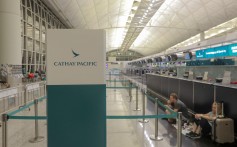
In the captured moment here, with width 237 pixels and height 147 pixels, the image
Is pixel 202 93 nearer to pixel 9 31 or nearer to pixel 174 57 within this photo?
pixel 174 57

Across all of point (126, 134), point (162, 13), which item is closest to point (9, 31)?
point (126, 134)

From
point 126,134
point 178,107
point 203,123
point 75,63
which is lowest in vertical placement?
point 126,134

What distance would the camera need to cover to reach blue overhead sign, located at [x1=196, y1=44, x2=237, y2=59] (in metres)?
7.38

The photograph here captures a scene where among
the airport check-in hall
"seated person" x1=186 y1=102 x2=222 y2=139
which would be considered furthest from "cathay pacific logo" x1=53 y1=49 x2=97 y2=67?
"seated person" x1=186 y1=102 x2=222 y2=139

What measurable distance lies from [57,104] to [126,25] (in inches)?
1269

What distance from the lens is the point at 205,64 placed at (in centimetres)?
885

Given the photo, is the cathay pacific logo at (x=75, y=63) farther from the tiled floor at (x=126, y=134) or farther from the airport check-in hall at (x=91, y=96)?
the tiled floor at (x=126, y=134)

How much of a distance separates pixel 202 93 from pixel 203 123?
49.9 inches

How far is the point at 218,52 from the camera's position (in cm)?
827

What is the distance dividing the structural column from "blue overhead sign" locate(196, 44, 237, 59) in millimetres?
9168

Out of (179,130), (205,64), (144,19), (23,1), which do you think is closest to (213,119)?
(179,130)

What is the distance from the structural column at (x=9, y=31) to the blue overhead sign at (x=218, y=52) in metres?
9.17

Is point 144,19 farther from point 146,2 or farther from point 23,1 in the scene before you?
point 23,1

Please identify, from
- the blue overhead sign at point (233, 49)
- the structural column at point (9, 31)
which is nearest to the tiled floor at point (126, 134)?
the blue overhead sign at point (233, 49)
